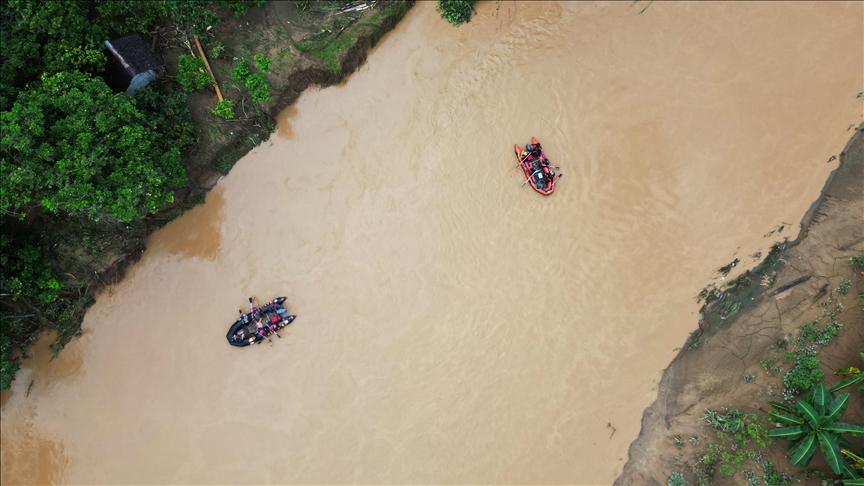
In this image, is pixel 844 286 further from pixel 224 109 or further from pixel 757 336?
pixel 224 109

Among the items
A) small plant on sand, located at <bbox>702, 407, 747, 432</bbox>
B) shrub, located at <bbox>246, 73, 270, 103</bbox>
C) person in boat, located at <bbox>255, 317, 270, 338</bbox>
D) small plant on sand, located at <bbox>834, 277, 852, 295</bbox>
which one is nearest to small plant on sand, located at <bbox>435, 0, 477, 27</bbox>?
shrub, located at <bbox>246, 73, 270, 103</bbox>

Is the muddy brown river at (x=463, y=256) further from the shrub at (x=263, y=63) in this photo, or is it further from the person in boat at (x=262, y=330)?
the shrub at (x=263, y=63)

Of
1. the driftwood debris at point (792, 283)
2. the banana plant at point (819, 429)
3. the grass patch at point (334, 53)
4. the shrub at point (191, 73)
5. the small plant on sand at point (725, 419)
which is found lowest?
the small plant on sand at point (725, 419)

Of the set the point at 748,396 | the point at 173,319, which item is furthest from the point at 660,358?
the point at 173,319

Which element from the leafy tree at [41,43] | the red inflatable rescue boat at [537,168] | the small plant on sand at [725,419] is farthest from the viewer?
the red inflatable rescue boat at [537,168]

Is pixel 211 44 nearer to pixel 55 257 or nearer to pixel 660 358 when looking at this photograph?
pixel 55 257

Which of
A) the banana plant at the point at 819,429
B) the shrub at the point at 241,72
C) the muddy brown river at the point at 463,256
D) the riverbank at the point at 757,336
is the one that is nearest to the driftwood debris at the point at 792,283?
the riverbank at the point at 757,336

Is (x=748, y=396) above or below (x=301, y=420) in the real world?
below
